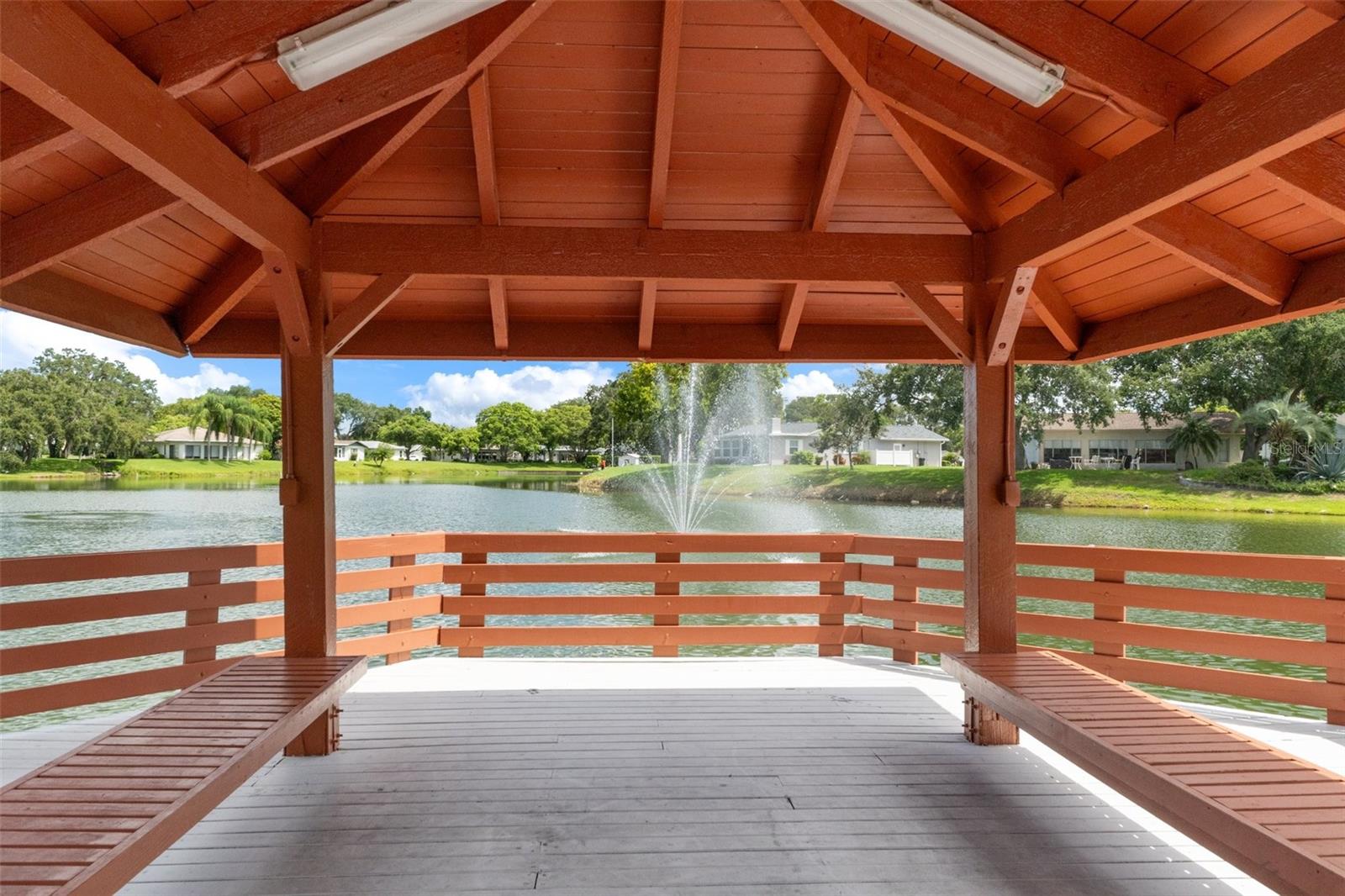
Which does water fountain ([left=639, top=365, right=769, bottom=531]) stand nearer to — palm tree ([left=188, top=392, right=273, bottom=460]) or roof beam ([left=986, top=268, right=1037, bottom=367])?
palm tree ([left=188, top=392, right=273, bottom=460])

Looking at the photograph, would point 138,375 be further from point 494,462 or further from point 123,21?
point 123,21

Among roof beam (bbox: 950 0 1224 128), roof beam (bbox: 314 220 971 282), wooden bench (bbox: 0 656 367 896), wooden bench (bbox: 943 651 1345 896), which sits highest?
roof beam (bbox: 950 0 1224 128)

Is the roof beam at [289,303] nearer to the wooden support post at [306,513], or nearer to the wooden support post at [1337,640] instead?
the wooden support post at [306,513]

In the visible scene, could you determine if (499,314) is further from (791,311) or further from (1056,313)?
(1056,313)

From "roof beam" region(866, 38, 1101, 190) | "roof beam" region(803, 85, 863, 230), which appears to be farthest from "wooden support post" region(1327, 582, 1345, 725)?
"roof beam" region(803, 85, 863, 230)

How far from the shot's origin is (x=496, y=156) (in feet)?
11.2

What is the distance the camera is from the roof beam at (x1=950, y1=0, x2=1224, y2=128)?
2295 mm

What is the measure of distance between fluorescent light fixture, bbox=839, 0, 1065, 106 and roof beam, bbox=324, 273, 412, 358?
220cm

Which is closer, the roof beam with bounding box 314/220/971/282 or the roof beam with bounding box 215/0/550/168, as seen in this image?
the roof beam with bounding box 215/0/550/168

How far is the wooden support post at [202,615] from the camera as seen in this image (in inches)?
164

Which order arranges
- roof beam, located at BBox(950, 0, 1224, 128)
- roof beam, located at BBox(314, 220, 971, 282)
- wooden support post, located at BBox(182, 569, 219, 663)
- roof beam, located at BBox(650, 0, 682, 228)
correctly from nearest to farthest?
1. roof beam, located at BBox(950, 0, 1224, 128)
2. roof beam, located at BBox(650, 0, 682, 228)
3. roof beam, located at BBox(314, 220, 971, 282)
4. wooden support post, located at BBox(182, 569, 219, 663)

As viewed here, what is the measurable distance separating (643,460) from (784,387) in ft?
25.5

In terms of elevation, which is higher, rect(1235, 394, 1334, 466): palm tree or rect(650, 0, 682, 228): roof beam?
rect(650, 0, 682, 228): roof beam

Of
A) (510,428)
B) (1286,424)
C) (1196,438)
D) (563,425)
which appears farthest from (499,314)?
(510,428)
